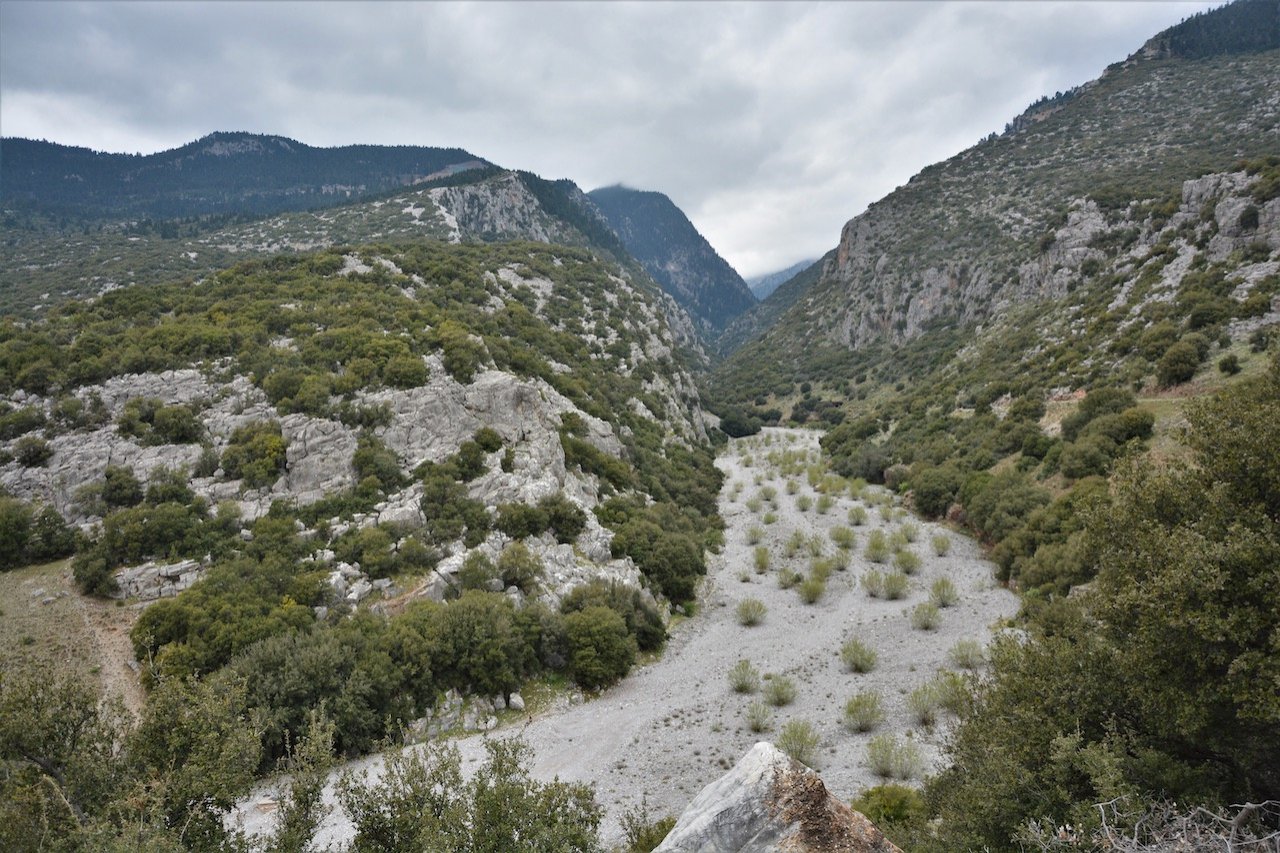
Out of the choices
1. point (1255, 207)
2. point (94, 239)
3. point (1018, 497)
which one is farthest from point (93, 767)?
point (94, 239)

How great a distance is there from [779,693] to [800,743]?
3.85 meters

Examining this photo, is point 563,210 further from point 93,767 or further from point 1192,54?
point 93,767

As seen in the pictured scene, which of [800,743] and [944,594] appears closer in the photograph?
[800,743]

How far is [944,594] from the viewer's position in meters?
26.2

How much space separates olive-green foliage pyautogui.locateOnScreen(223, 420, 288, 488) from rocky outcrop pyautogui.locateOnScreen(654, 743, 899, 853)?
2587 cm

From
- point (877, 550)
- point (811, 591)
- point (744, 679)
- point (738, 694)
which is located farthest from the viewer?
point (877, 550)

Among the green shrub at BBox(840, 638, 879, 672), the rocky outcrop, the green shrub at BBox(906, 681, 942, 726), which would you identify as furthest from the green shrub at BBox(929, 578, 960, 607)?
the rocky outcrop

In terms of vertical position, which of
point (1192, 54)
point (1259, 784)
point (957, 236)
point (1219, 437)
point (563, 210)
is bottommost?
point (1259, 784)

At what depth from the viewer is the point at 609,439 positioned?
4125 centimetres

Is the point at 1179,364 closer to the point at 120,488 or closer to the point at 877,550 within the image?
the point at 877,550

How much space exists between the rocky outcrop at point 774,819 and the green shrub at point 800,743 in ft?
34.2

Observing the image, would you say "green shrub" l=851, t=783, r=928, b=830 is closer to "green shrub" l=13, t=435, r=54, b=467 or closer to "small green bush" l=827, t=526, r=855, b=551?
"small green bush" l=827, t=526, r=855, b=551

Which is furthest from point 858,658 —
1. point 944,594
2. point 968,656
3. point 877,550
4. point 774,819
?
point 774,819

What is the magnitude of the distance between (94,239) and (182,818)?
4098 inches
